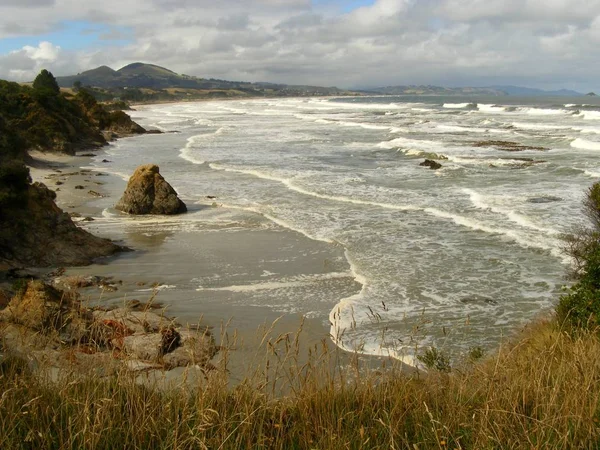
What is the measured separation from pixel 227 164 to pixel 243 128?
27.5m

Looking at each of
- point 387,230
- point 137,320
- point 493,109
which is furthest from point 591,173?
point 493,109

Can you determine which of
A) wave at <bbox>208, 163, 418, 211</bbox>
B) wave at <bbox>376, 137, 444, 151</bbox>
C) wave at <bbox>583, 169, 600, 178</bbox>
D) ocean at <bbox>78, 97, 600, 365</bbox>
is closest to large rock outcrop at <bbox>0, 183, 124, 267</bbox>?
ocean at <bbox>78, 97, 600, 365</bbox>

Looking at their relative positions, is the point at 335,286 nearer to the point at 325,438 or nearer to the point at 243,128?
the point at 325,438

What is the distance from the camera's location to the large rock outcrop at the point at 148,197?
1841 centimetres

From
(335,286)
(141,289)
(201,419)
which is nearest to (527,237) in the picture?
(335,286)

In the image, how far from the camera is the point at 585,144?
37812mm

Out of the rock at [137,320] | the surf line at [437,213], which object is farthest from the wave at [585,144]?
the rock at [137,320]

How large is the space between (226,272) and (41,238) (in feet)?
13.5

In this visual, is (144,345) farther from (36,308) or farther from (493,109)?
(493,109)

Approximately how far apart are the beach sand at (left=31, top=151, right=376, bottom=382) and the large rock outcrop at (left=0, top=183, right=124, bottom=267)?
55cm

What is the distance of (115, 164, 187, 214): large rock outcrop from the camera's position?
18.4 metres

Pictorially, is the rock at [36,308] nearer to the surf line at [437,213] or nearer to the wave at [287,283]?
the wave at [287,283]

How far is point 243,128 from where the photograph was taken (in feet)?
189

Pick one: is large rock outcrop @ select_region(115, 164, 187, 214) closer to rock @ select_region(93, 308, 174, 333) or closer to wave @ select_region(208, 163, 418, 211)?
Result: wave @ select_region(208, 163, 418, 211)
